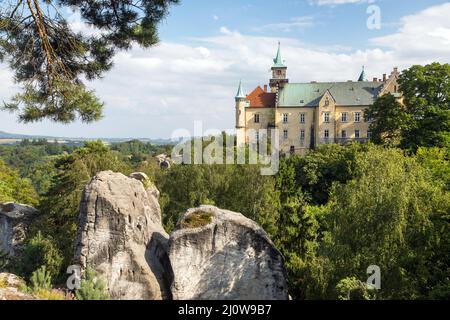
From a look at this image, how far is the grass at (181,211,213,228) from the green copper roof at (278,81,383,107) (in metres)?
52.5

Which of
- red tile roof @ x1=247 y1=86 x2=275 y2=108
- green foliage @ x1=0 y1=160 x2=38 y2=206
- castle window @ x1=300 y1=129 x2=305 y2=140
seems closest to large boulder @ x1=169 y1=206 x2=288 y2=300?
green foliage @ x1=0 y1=160 x2=38 y2=206

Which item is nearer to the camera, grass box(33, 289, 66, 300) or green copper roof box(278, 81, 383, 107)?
grass box(33, 289, 66, 300)

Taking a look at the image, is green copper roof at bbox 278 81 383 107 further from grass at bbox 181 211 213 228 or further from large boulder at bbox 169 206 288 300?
large boulder at bbox 169 206 288 300

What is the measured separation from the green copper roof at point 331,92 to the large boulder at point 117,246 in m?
53.5

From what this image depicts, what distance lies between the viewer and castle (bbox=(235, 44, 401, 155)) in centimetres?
6412

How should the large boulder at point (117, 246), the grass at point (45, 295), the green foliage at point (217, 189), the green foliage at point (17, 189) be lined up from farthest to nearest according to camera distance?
the green foliage at point (17, 189) → the green foliage at point (217, 189) → the large boulder at point (117, 246) → the grass at point (45, 295)

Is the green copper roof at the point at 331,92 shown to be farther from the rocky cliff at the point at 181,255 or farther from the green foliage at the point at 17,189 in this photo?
the rocky cliff at the point at 181,255

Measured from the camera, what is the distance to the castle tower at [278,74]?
7150 cm

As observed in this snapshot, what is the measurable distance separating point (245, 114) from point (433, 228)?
52776mm

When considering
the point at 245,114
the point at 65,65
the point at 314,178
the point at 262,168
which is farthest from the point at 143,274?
the point at 245,114

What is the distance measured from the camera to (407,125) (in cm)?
4275

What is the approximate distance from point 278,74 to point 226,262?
6054cm

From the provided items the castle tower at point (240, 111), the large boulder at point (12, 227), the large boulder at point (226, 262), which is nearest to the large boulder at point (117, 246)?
the large boulder at point (226, 262)

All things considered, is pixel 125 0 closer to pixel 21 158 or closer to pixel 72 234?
pixel 72 234
